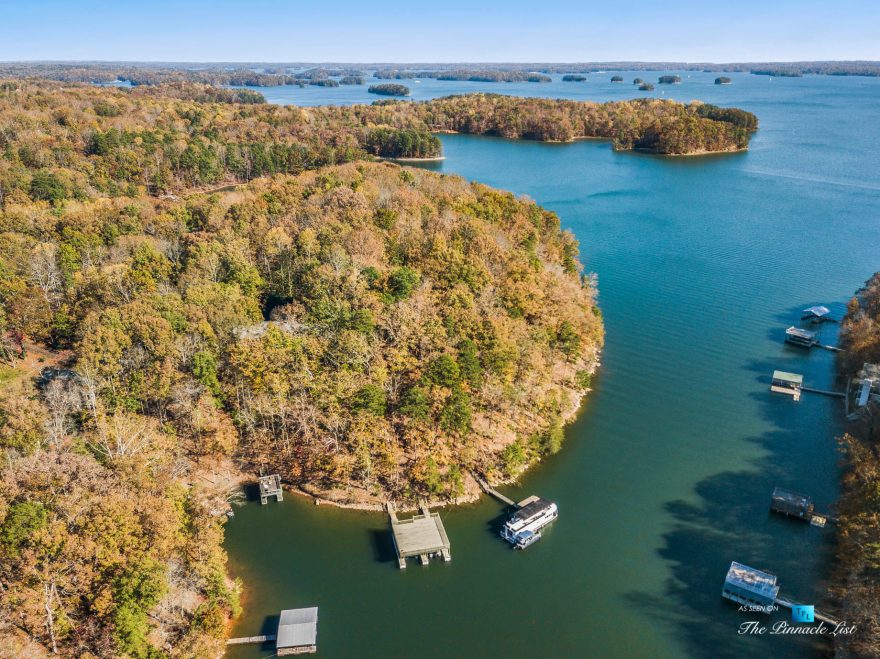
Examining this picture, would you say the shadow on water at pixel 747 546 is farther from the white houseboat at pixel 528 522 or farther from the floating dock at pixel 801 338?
the floating dock at pixel 801 338

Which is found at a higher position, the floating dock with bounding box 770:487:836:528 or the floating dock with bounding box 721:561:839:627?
the floating dock with bounding box 770:487:836:528

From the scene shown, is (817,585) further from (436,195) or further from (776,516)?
(436,195)

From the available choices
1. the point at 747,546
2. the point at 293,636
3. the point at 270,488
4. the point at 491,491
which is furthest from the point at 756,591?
the point at 270,488

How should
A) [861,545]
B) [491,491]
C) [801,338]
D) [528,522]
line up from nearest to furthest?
1. [861,545]
2. [528,522]
3. [491,491]
4. [801,338]

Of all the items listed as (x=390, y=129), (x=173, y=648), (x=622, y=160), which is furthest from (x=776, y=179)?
(x=173, y=648)

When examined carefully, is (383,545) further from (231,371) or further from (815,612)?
(815,612)

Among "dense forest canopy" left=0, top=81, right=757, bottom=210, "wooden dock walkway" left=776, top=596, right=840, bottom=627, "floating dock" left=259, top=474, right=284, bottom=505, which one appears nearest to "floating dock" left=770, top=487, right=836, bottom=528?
"wooden dock walkway" left=776, top=596, right=840, bottom=627

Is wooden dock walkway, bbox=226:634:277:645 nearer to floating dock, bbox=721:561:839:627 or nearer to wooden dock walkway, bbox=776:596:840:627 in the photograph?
floating dock, bbox=721:561:839:627
